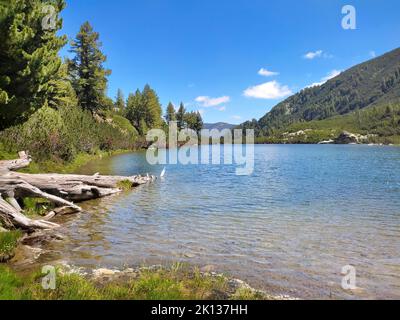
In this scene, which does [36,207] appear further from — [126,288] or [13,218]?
[126,288]

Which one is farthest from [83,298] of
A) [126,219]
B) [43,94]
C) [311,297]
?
[43,94]

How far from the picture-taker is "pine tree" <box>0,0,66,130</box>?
16.9 m

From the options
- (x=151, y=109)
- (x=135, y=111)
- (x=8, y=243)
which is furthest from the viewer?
(x=151, y=109)

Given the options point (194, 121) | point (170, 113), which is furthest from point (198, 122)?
point (170, 113)

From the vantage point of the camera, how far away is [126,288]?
881cm

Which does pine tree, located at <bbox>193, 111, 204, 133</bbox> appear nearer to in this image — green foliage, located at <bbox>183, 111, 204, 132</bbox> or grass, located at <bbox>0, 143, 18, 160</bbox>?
green foliage, located at <bbox>183, 111, 204, 132</bbox>

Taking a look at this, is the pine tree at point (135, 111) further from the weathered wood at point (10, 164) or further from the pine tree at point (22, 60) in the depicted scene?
the weathered wood at point (10, 164)

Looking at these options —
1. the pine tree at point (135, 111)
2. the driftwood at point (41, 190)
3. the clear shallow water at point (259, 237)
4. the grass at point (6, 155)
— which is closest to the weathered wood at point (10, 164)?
the driftwood at point (41, 190)

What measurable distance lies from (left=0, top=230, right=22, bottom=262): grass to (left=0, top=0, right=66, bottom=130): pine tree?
8.04 metres

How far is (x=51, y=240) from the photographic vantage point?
44.9 ft

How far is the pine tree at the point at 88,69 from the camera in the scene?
86.4 meters

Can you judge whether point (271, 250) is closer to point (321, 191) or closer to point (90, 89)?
point (321, 191)

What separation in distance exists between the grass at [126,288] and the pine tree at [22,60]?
11317 millimetres

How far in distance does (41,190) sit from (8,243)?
27.0 feet
